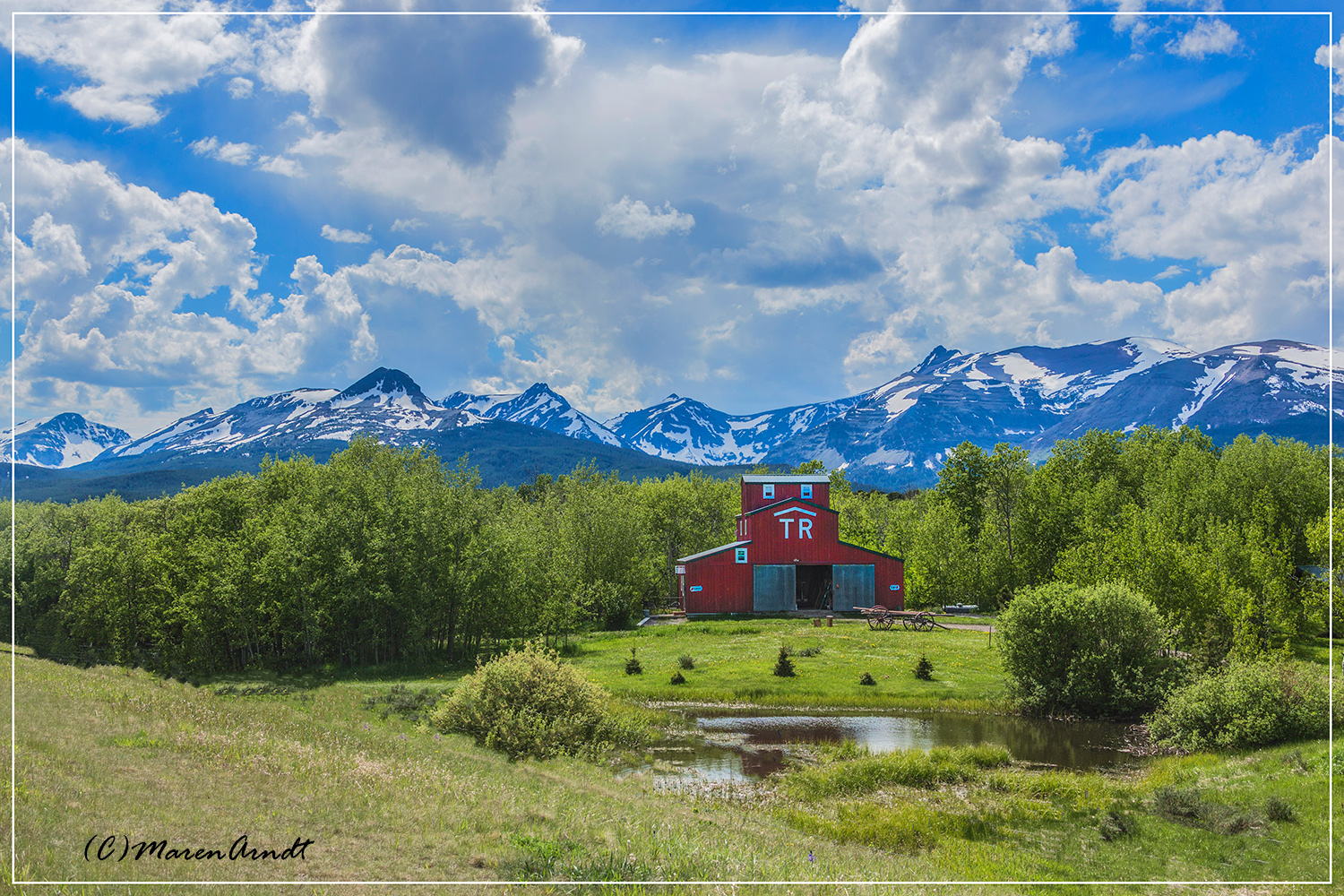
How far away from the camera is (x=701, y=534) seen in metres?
92.6

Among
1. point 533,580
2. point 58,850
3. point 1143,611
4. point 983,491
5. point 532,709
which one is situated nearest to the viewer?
point 58,850

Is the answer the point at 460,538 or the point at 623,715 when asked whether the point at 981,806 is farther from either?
the point at 460,538

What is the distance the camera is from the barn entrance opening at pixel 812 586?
7125 centimetres

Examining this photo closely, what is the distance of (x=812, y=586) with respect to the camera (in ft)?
239

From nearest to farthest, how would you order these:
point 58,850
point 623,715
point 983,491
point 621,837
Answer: point 58,850 → point 621,837 → point 623,715 → point 983,491

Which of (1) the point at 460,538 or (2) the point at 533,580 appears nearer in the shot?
(1) the point at 460,538

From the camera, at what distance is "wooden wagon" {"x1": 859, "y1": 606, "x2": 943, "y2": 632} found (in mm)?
57250

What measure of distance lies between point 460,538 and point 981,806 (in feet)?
115

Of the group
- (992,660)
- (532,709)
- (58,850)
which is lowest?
(992,660)

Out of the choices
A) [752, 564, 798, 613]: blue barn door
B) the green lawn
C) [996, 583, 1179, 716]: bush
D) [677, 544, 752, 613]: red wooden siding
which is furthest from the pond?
[752, 564, 798, 613]: blue barn door

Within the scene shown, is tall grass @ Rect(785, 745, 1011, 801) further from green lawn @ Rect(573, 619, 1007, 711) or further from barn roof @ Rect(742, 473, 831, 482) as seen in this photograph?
barn roof @ Rect(742, 473, 831, 482)

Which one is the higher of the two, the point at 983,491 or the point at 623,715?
the point at 983,491

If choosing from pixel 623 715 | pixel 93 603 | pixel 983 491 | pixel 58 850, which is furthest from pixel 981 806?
pixel 983 491

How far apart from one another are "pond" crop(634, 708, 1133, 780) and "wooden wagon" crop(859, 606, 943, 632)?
80.6 feet
